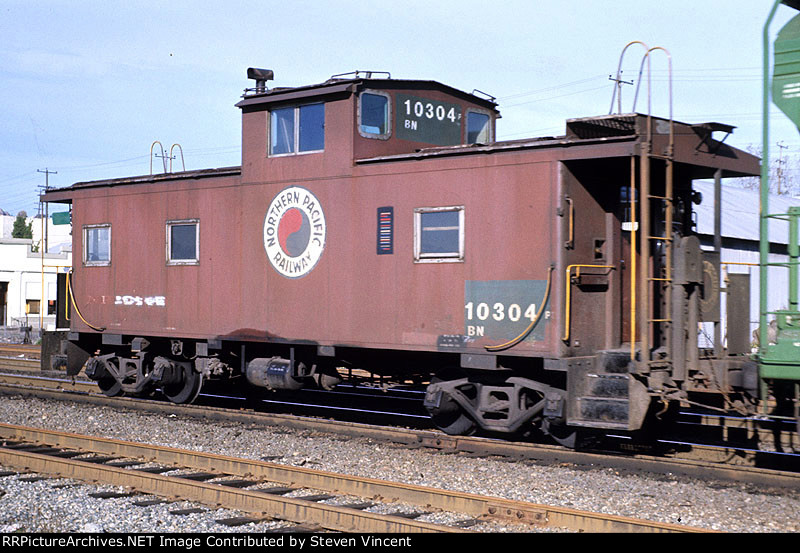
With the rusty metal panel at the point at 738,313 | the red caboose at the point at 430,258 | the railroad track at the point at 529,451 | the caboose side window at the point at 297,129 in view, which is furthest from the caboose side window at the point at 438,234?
the rusty metal panel at the point at 738,313

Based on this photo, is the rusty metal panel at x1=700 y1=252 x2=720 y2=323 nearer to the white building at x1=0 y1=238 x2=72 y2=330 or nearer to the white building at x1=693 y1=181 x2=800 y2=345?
the white building at x1=693 y1=181 x2=800 y2=345

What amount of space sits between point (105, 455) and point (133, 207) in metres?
5.40

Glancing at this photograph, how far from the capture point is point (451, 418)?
1047 centimetres

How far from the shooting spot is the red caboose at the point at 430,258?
925 centimetres

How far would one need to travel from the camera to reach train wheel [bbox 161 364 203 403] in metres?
13.2

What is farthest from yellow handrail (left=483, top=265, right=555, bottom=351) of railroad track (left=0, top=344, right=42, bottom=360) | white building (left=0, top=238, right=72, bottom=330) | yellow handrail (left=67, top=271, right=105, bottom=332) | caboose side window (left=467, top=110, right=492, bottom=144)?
white building (left=0, top=238, right=72, bottom=330)

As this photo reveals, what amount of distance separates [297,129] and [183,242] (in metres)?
2.80

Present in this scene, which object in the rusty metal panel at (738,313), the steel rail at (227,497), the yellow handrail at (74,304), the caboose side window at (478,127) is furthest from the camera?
the yellow handrail at (74,304)

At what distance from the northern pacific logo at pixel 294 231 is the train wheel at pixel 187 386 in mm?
2760

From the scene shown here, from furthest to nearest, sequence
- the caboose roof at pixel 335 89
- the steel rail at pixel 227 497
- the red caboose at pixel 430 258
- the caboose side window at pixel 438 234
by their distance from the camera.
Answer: the caboose roof at pixel 335 89 < the caboose side window at pixel 438 234 < the red caboose at pixel 430 258 < the steel rail at pixel 227 497

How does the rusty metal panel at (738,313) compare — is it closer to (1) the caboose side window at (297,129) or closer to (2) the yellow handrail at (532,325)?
(2) the yellow handrail at (532,325)

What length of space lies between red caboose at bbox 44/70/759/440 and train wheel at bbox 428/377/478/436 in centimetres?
3

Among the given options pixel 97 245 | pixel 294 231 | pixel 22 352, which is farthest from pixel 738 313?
pixel 22 352

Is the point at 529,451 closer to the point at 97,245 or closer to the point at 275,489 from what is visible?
the point at 275,489
